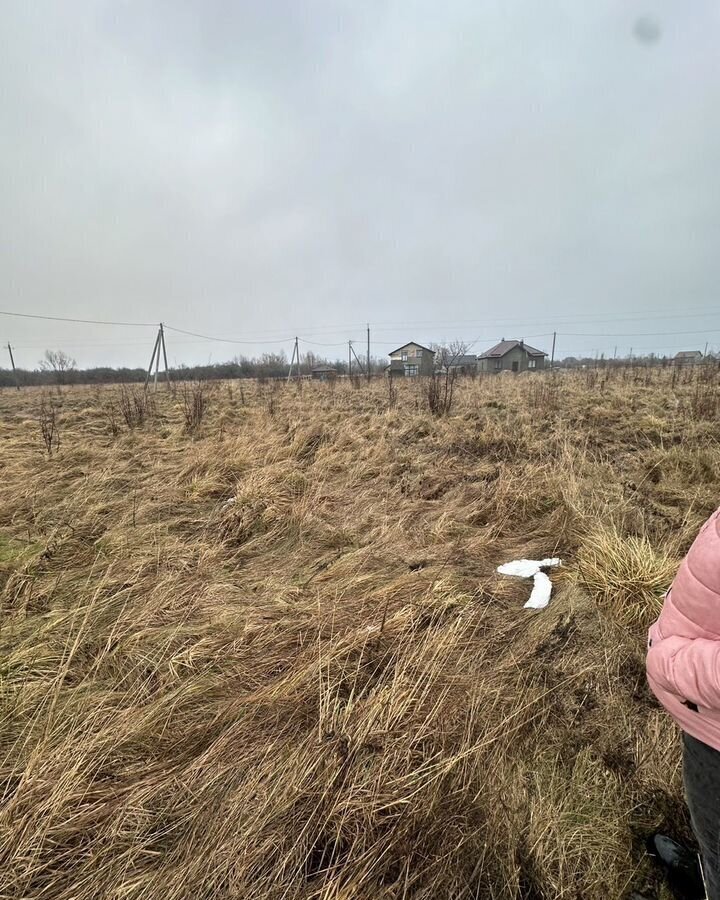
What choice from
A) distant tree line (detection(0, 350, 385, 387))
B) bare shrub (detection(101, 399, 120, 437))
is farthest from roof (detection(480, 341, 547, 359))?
bare shrub (detection(101, 399, 120, 437))

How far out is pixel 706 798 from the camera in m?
0.90

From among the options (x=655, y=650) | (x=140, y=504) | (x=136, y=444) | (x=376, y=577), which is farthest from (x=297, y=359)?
(x=655, y=650)

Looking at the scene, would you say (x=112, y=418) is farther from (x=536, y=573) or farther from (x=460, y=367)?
(x=460, y=367)

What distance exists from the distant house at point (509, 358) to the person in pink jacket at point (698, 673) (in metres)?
48.3

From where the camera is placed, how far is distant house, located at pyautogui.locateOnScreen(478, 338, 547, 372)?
4678 cm

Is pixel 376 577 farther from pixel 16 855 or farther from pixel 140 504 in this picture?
pixel 140 504

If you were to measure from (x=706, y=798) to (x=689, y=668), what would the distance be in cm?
36

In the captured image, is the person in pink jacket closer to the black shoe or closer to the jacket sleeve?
the jacket sleeve

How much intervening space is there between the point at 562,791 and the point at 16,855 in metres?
1.78

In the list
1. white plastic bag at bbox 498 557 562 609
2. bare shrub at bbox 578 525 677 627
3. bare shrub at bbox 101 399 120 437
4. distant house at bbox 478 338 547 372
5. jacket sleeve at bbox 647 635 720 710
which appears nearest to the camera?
jacket sleeve at bbox 647 635 720 710

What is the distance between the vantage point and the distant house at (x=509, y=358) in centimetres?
4678

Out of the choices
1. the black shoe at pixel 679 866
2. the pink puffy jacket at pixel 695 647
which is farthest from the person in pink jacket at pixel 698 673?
the black shoe at pixel 679 866

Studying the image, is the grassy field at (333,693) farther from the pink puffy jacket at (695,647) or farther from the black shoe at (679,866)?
the pink puffy jacket at (695,647)

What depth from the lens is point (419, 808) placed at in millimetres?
1274
